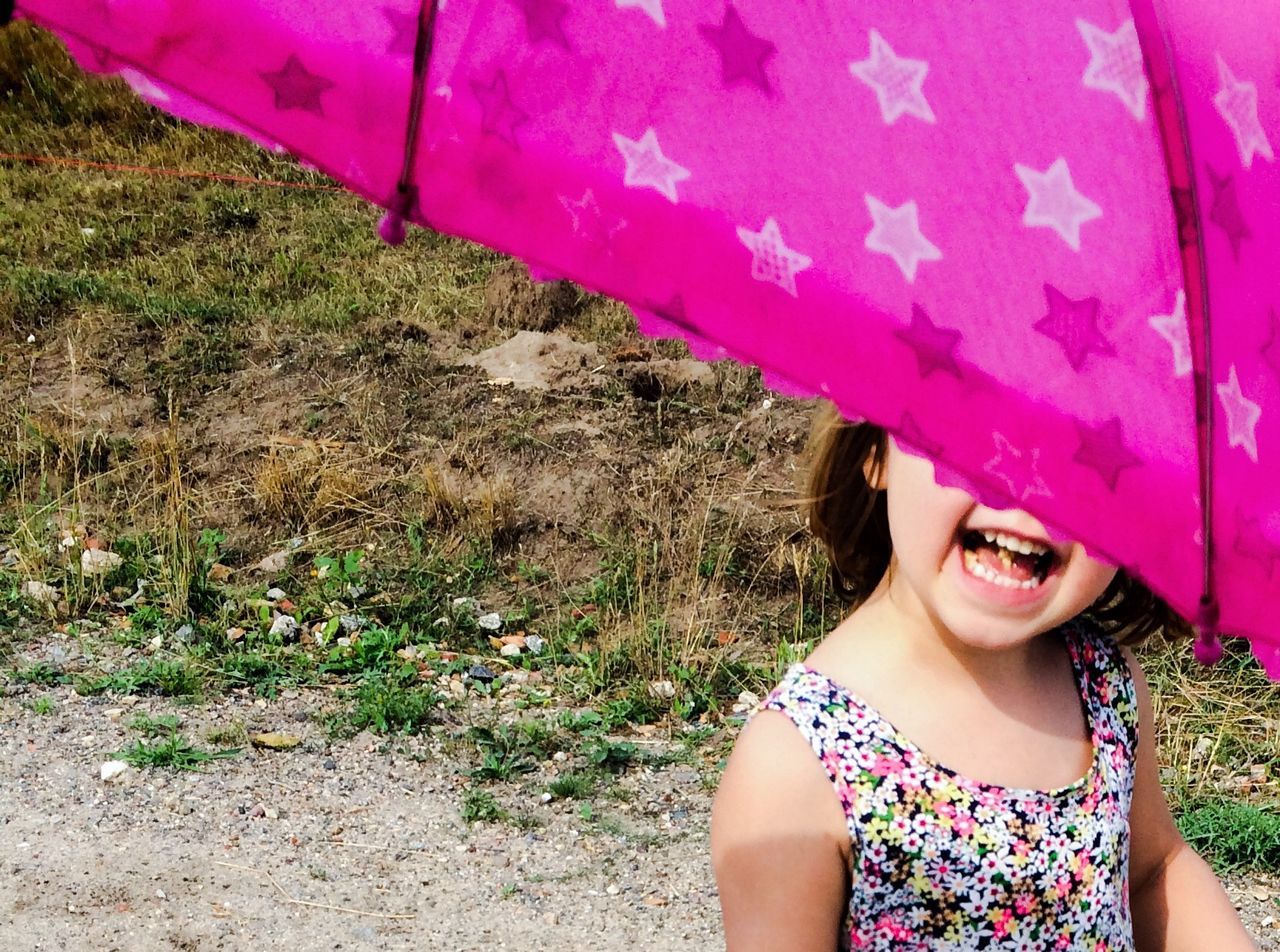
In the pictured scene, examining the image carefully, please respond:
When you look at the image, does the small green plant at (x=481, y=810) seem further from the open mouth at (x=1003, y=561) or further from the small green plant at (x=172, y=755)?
the open mouth at (x=1003, y=561)

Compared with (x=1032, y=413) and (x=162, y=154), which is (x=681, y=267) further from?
(x=162, y=154)

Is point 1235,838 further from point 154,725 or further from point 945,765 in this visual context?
point 154,725

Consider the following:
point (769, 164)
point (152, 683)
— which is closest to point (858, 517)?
point (769, 164)

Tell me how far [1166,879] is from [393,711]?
240cm

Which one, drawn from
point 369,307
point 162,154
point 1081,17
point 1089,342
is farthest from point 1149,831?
point 162,154

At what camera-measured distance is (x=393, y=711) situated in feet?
13.1

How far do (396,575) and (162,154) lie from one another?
5392mm

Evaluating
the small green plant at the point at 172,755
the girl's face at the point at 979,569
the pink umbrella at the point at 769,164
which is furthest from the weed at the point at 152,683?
the pink umbrella at the point at 769,164

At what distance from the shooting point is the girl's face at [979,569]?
1.53 metres

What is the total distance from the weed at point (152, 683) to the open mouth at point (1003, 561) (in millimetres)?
2966

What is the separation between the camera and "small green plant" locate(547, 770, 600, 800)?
3.74 meters

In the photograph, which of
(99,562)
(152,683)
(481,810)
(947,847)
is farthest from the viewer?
(99,562)

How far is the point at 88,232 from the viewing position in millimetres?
7855

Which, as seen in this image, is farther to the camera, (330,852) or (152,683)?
(152,683)
